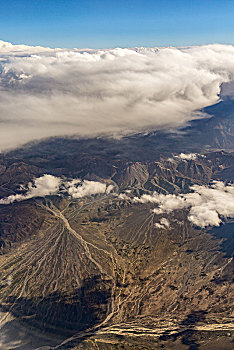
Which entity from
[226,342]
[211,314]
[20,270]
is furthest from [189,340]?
[20,270]

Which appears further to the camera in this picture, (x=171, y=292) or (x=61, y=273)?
(x=61, y=273)

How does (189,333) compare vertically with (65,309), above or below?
above

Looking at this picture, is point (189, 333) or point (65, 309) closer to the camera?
point (189, 333)

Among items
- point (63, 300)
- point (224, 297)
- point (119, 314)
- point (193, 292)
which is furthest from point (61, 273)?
point (224, 297)

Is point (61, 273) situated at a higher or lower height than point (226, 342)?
lower

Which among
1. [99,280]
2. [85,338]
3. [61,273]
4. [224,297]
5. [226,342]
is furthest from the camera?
[61,273]

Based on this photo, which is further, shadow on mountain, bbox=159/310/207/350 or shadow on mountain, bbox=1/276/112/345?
shadow on mountain, bbox=1/276/112/345

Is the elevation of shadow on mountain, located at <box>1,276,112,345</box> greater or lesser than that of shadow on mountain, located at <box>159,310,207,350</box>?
lesser

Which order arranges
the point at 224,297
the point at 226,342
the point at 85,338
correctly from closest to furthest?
the point at 226,342 → the point at 85,338 → the point at 224,297

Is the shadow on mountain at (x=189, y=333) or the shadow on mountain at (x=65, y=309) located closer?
the shadow on mountain at (x=189, y=333)

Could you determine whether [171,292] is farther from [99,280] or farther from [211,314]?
[99,280]

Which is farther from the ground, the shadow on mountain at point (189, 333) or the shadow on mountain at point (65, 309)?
the shadow on mountain at point (189, 333)
